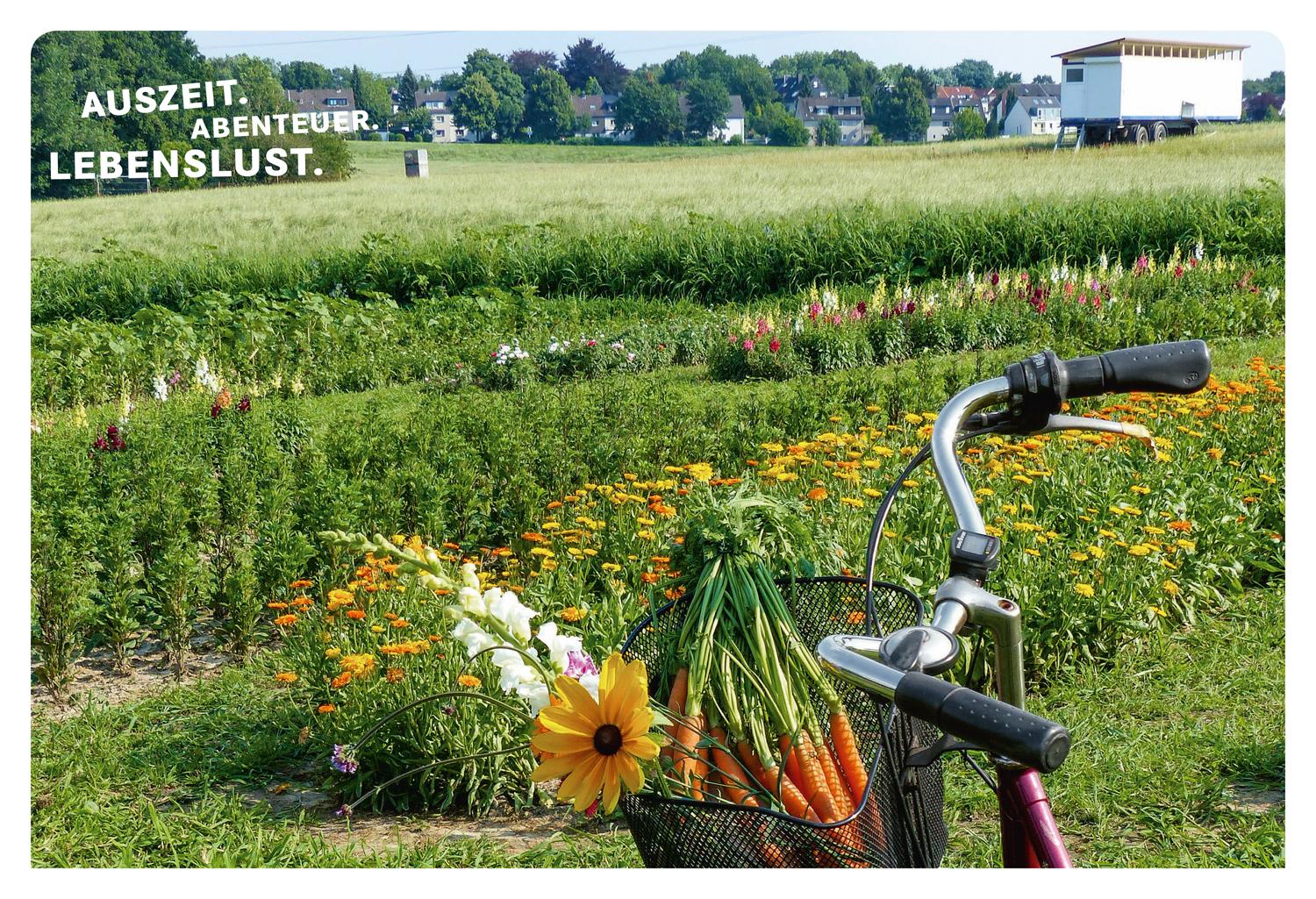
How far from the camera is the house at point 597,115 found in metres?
26.6

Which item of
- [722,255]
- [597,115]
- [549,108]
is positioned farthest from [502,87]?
[722,255]

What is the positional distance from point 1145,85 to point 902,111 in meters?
8.35

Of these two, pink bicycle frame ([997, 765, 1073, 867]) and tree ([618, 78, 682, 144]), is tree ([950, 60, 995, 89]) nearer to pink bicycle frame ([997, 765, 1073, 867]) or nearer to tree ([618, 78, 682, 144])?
tree ([618, 78, 682, 144])

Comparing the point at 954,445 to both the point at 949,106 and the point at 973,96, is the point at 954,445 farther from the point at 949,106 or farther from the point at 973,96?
the point at 973,96

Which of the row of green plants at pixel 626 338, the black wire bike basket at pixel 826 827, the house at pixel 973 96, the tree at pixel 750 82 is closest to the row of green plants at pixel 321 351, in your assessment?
the row of green plants at pixel 626 338

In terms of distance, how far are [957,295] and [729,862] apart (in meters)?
7.68

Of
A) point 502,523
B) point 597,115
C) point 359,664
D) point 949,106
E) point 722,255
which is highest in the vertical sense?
point 949,106

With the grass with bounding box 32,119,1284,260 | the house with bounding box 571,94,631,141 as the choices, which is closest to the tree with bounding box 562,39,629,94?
the house with bounding box 571,94,631,141

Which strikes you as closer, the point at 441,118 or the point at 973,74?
the point at 441,118

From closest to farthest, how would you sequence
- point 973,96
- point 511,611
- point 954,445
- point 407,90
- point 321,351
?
point 954,445, point 511,611, point 321,351, point 407,90, point 973,96

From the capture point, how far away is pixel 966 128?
2877 centimetres

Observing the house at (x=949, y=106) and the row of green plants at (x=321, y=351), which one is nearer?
the row of green plants at (x=321, y=351)

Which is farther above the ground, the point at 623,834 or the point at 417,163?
the point at 417,163

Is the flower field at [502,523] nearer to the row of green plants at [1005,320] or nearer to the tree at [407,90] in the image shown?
the row of green plants at [1005,320]
